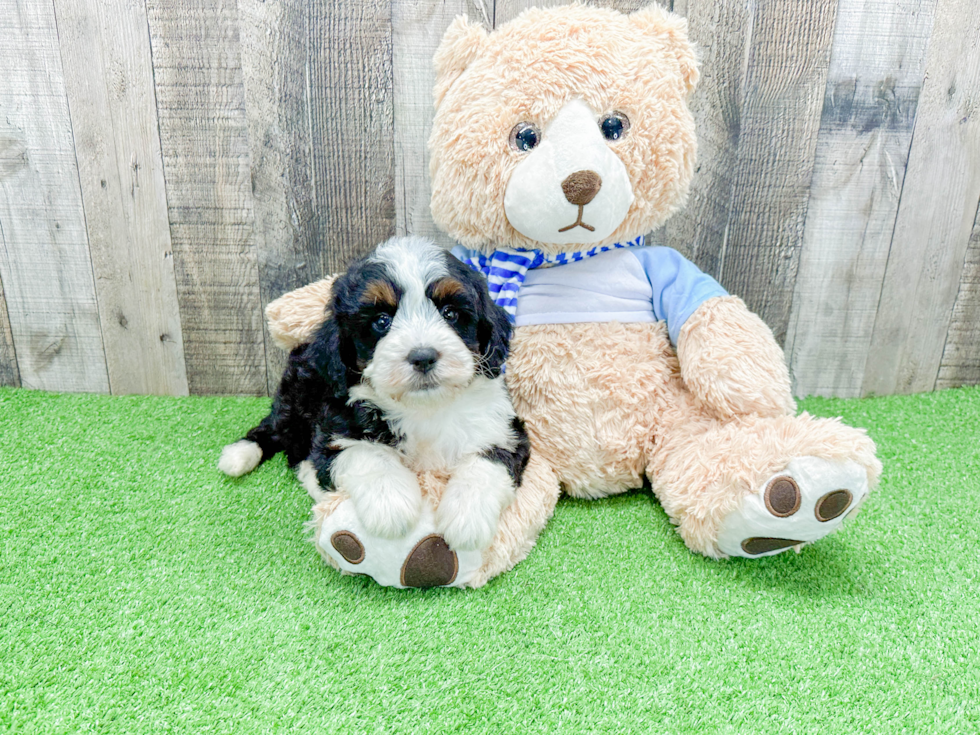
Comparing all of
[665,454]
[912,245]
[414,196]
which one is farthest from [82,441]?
[912,245]

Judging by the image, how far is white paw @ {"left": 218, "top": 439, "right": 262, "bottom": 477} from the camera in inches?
75.5

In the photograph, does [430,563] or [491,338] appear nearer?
[430,563]

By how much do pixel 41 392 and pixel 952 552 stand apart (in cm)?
299

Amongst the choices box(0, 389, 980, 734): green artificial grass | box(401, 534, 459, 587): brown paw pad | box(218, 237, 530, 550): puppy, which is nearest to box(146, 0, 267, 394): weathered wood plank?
box(0, 389, 980, 734): green artificial grass

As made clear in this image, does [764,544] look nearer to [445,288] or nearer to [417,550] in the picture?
[417,550]

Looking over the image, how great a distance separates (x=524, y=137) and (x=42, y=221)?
177 centimetres

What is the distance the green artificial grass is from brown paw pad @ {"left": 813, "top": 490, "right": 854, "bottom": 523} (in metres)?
0.19

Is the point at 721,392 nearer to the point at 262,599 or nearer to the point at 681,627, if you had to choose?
the point at 681,627

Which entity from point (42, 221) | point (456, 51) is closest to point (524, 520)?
point (456, 51)

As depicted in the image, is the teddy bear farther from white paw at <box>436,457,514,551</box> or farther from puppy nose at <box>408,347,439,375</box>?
puppy nose at <box>408,347,439,375</box>

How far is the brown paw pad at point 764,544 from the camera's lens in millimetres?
1438

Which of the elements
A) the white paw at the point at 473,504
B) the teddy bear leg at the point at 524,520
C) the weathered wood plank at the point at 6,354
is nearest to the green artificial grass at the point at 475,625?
the teddy bear leg at the point at 524,520

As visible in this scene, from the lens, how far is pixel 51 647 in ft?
4.08

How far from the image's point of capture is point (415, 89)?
2.05m
